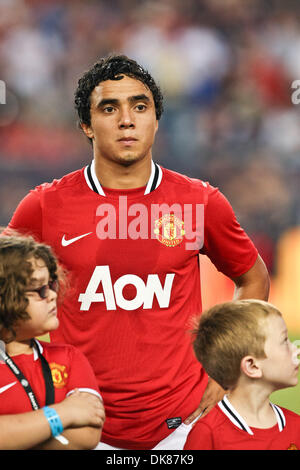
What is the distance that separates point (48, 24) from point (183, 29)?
5.99ft

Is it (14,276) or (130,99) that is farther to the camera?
(130,99)

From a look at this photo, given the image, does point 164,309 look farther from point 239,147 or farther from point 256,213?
point 239,147

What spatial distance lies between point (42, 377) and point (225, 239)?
1009mm

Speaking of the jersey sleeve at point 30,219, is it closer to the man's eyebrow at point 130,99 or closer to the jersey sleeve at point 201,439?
the man's eyebrow at point 130,99

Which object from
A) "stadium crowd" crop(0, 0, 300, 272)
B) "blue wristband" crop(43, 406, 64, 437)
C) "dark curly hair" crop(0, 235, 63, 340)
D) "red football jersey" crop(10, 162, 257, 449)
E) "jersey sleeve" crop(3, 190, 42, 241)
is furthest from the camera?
"stadium crowd" crop(0, 0, 300, 272)

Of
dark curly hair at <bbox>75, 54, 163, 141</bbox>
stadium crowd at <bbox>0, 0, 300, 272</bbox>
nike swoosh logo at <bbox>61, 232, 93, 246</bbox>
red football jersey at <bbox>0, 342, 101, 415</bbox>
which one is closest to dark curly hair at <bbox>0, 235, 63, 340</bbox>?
red football jersey at <bbox>0, 342, 101, 415</bbox>

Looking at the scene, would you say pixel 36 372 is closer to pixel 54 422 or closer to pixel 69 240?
pixel 54 422

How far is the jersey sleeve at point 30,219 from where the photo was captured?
262 cm

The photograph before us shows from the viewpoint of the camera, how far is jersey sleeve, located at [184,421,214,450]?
2.09 meters

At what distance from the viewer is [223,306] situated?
2264mm

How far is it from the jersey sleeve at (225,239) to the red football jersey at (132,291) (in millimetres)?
29

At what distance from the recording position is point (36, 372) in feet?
6.78

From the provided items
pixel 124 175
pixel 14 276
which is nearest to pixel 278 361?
pixel 14 276

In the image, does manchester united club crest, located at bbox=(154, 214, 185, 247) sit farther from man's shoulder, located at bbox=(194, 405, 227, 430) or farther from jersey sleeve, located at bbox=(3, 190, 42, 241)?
man's shoulder, located at bbox=(194, 405, 227, 430)
